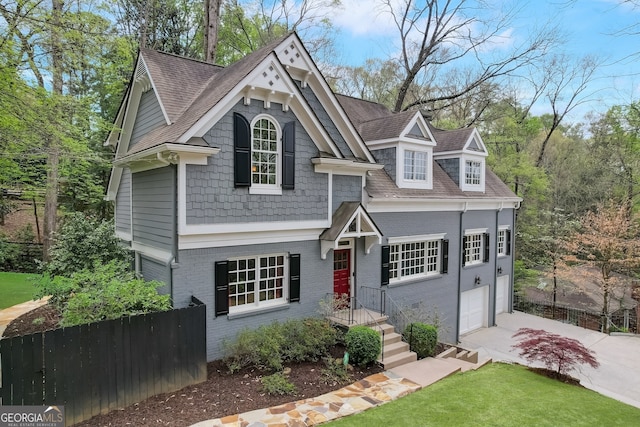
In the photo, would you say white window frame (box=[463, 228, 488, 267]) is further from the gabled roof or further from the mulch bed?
the gabled roof

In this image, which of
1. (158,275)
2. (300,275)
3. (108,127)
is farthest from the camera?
(108,127)

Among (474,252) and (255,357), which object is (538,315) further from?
(255,357)

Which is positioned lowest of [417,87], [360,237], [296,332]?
[296,332]

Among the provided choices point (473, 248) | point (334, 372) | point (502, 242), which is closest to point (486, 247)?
point (473, 248)

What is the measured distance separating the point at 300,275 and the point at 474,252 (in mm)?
10616

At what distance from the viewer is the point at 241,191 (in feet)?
31.0

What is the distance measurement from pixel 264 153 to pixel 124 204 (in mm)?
6713

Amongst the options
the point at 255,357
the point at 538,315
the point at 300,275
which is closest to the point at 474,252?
the point at 538,315

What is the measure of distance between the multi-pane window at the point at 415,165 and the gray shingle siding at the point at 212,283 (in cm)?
544

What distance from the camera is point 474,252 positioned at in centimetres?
1775

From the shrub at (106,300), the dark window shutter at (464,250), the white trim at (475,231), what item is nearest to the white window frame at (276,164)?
the shrub at (106,300)

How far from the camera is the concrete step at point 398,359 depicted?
991 cm

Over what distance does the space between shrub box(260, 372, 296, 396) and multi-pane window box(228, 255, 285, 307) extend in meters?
2.29

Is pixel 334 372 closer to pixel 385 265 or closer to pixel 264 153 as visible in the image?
pixel 385 265
